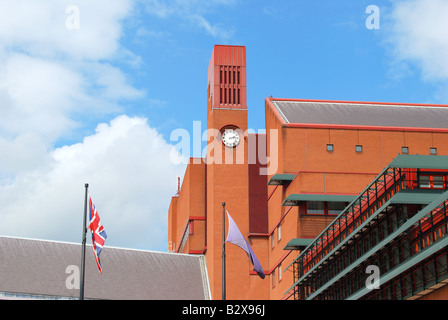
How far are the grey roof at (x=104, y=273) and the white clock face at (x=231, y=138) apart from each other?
1921cm

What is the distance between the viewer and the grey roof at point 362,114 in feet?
245

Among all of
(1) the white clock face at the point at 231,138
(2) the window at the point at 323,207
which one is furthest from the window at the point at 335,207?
(1) the white clock face at the point at 231,138

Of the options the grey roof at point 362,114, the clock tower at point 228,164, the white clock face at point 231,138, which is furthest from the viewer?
the white clock face at point 231,138

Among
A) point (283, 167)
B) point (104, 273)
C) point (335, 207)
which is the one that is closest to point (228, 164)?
point (283, 167)

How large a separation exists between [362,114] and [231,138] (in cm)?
1492

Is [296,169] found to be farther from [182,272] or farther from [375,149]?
[182,272]

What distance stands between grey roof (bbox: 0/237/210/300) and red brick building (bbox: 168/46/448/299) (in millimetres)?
3970

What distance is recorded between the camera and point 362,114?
7706 cm

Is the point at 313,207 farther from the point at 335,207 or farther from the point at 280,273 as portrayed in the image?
the point at 280,273

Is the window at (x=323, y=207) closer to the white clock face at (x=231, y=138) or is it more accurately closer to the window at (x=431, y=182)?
the window at (x=431, y=182)

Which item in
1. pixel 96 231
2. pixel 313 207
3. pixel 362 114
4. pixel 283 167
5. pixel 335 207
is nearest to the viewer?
pixel 96 231

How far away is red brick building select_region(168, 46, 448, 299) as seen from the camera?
2559 inches
